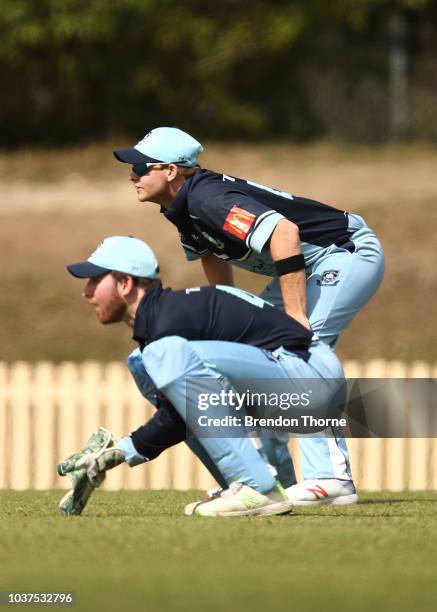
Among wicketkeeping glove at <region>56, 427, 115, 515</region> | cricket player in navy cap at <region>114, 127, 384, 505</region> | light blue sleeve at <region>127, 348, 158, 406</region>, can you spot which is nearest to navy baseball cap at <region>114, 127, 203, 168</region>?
cricket player in navy cap at <region>114, 127, 384, 505</region>

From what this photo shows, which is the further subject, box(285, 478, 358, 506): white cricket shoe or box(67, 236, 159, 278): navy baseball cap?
box(285, 478, 358, 506): white cricket shoe

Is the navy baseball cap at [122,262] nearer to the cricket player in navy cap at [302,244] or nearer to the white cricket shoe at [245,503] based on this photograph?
the cricket player in navy cap at [302,244]

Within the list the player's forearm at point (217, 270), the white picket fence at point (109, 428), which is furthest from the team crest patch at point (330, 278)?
the white picket fence at point (109, 428)

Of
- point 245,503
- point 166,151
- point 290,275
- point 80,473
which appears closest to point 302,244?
point 290,275

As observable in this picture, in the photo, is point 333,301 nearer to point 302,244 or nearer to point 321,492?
point 302,244

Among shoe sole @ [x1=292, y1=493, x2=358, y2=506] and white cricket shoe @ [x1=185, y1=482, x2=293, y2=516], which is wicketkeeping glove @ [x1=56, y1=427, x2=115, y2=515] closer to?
white cricket shoe @ [x1=185, y1=482, x2=293, y2=516]

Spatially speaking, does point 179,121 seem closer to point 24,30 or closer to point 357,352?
point 24,30

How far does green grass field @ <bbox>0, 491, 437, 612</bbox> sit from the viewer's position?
12.8ft

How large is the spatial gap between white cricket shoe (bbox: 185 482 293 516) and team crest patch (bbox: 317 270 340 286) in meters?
1.23

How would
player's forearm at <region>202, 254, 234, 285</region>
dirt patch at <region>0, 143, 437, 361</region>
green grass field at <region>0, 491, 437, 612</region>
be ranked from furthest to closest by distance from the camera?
dirt patch at <region>0, 143, 437, 361</region> → player's forearm at <region>202, 254, 234, 285</region> → green grass field at <region>0, 491, 437, 612</region>

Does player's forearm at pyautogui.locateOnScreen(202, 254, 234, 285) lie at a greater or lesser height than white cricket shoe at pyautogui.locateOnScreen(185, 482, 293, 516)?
greater

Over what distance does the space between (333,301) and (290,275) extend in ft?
1.41

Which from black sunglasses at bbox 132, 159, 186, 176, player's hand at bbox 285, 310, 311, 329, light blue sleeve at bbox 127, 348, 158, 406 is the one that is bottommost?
light blue sleeve at bbox 127, 348, 158, 406

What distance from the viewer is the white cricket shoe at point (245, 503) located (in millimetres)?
5527
